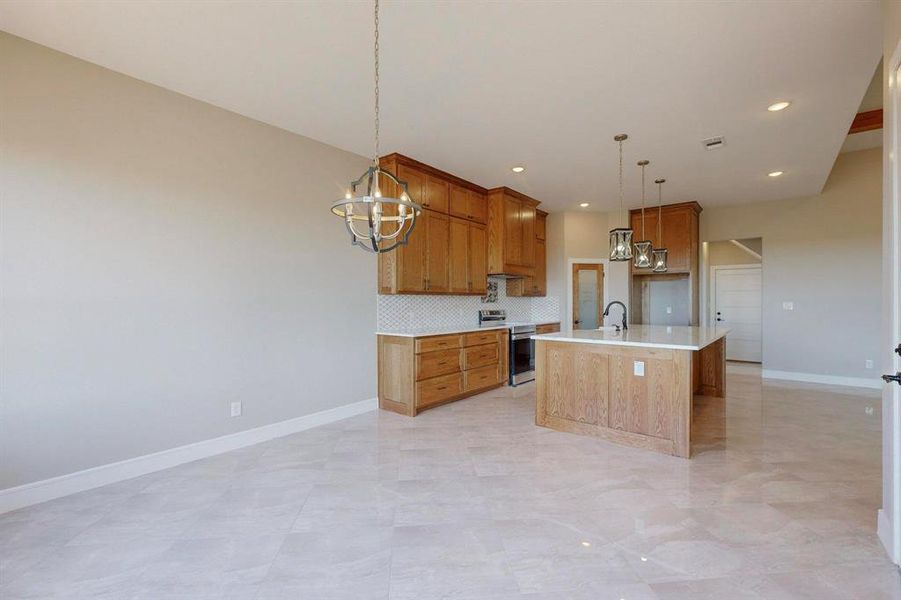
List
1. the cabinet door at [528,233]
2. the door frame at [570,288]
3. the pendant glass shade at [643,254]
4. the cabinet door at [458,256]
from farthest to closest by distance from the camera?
the door frame at [570,288] → the cabinet door at [528,233] → the cabinet door at [458,256] → the pendant glass shade at [643,254]

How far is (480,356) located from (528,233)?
2262mm

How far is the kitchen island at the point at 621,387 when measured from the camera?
125 inches

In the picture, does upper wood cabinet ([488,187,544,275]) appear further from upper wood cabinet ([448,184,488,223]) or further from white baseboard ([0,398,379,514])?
white baseboard ([0,398,379,514])

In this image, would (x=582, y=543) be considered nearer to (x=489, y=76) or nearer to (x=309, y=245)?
(x=489, y=76)

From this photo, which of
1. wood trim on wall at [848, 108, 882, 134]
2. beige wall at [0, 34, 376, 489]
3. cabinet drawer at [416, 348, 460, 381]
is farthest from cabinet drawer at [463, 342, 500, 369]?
wood trim on wall at [848, 108, 882, 134]

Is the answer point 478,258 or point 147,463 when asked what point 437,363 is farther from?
point 147,463

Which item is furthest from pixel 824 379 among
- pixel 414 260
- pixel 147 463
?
pixel 147 463

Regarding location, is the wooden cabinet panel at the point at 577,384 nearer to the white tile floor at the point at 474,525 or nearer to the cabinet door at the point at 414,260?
the white tile floor at the point at 474,525

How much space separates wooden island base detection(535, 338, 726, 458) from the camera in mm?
3174

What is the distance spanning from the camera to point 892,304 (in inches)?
73.6

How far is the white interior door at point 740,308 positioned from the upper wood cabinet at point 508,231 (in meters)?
4.41

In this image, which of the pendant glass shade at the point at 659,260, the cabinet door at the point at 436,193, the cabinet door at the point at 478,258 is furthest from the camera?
the cabinet door at the point at 478,258

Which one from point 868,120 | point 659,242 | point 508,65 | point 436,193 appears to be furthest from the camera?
point 659,242

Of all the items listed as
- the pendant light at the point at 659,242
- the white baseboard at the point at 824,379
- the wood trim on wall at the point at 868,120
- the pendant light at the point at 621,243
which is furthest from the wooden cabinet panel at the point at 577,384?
the white baseboard at the point at 824,379
